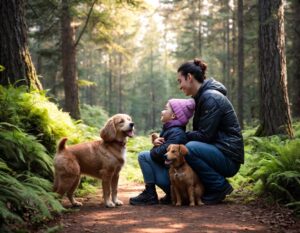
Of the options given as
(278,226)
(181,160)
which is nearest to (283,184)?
(278,226)

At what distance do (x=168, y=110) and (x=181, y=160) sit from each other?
98 cm

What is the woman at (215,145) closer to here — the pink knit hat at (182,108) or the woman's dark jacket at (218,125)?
the woman's dark jacket at (218,125)

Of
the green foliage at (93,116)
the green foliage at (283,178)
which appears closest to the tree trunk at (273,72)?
the green foliage at (283,178)

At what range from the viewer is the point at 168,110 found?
684cm

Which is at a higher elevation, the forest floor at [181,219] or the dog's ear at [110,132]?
the dog's ear at [110,132]

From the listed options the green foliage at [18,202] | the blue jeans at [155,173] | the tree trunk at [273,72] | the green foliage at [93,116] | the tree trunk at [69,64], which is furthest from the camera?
the green foliage at [93,116]

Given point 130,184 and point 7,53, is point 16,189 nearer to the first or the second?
point 7,53

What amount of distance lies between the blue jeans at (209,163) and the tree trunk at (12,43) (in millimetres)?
4237

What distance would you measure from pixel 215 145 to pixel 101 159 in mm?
2010

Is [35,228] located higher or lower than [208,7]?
lower

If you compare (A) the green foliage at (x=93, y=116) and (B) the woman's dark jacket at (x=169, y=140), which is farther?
(A) the green foliage at (x=93, y=116)

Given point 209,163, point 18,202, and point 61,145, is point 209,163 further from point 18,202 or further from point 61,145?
point 18,202

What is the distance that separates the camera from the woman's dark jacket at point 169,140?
6.74m

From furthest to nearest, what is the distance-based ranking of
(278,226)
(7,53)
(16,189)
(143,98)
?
(143,98) → (7,53) → (278,226) → (16,189)
